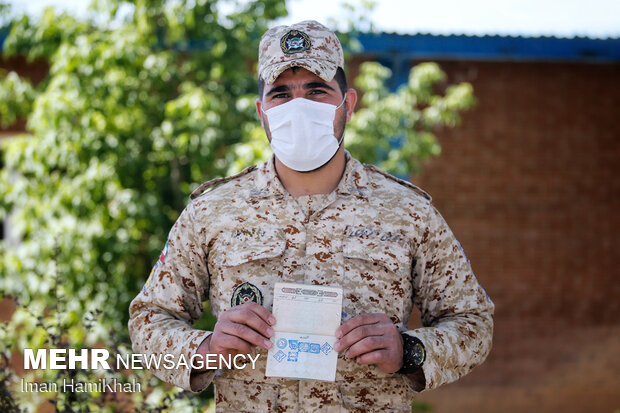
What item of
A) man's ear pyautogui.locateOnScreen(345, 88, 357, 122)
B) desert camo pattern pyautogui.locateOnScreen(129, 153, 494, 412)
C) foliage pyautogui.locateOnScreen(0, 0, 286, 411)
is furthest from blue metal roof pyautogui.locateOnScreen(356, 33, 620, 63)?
desert camo pattern pyautogui.locateOnScreen(129, 153, 494, 412)

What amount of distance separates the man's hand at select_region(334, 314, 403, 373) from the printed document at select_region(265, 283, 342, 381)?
37 millimetres

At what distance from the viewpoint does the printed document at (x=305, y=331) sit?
1.72 metres

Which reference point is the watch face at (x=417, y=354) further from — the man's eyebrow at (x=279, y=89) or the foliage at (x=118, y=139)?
the foliage at (x=118, y=139)

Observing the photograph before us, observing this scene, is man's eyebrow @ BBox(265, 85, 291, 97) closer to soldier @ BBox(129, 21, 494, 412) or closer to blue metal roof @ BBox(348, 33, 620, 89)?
soldier @ BBox(129, 21, 494, 412)

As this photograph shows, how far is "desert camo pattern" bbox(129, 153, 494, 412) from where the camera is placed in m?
1.86

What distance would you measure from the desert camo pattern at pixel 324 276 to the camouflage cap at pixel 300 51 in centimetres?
38

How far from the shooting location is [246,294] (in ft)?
6.20

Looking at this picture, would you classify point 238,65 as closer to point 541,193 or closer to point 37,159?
point 37,159

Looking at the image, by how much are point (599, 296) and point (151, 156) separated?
4.37 meters

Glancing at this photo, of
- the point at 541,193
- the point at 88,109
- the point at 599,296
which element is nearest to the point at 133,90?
the point at 88,109

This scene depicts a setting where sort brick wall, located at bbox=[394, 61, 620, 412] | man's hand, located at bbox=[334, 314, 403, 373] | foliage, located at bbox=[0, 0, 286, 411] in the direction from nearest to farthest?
man's hand, located at bbox=[334, 314, 403, 373] < foliage, located at bbox=[0, 0, 286, 411] < brick wall, located at bbox=[394, 61, 620, 412]

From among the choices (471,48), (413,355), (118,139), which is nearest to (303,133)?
(413,355)

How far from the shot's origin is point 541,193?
19.6ft

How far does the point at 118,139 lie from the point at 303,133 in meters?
2.21
